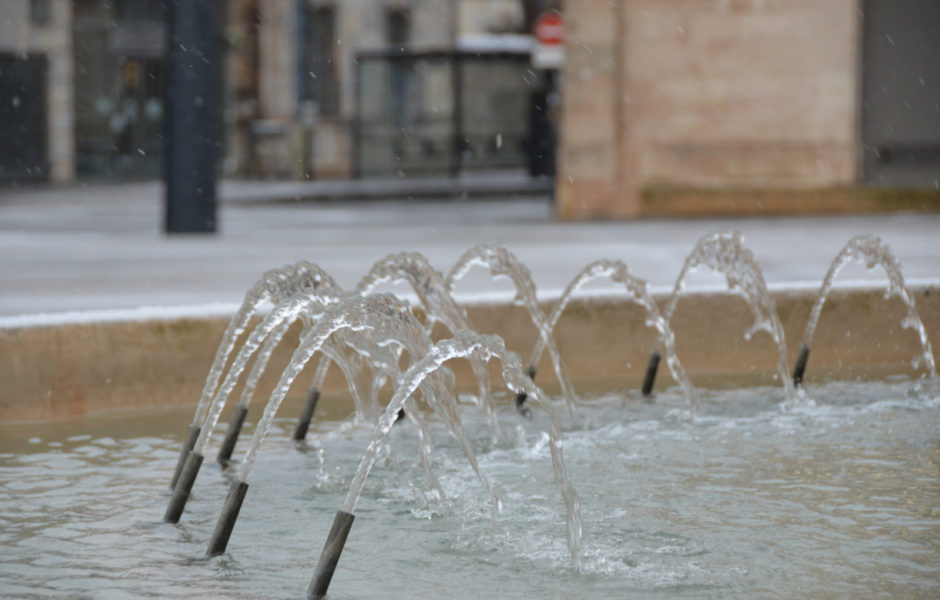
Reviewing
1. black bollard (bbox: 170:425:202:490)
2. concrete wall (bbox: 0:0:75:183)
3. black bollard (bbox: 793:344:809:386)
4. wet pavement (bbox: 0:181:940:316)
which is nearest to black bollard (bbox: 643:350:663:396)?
black bollard (bbox: 793:344:809:386)

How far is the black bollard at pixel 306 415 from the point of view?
251 inches

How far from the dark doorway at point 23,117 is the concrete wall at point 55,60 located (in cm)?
14

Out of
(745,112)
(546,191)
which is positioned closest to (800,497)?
(745,112)

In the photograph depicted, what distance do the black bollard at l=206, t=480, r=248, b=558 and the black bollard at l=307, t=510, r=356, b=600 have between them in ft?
1.78

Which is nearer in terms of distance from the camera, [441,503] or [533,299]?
[441,503]

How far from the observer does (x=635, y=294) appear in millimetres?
7504

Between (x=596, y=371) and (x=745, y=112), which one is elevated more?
(x=745, y=112)

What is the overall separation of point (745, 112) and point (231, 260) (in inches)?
296

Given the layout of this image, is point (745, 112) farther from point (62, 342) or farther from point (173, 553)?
point (173, 553)

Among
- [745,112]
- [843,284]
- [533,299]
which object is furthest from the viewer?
[745,112]

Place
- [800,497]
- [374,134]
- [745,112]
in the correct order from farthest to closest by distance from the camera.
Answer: [374,134]
[745,112]
[800,497]

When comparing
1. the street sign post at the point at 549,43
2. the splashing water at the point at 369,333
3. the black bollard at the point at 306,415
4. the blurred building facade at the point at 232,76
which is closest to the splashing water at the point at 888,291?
the black bollard at the point at 306,415

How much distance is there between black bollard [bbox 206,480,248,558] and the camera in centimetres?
445

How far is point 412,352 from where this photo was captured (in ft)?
16.6
